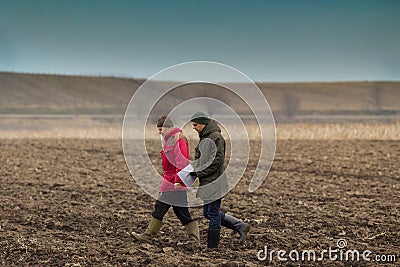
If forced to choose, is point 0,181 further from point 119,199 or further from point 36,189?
point 119,199

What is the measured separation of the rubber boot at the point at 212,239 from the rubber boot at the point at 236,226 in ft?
0.92

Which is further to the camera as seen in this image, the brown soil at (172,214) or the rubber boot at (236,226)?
the rubber boot at (236,226)

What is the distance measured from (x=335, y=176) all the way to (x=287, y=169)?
1750 mm

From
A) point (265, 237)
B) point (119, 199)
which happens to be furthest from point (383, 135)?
point (265, 237)

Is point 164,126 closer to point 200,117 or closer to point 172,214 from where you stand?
point 200,117

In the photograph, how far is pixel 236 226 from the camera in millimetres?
7105

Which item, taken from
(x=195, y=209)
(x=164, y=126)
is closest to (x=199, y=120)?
(x=164, y=126)

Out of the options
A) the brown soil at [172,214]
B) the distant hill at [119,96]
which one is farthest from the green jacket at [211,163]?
the distant hill at [119,96]

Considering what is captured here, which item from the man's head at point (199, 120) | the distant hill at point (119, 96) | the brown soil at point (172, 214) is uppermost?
the distant hill at point (119, 96)

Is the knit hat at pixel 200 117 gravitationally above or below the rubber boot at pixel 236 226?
above

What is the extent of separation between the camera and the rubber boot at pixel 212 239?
678 centimetres

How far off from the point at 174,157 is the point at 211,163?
51cm

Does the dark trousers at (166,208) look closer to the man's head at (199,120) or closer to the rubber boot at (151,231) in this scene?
the rubber boot at (151,231)

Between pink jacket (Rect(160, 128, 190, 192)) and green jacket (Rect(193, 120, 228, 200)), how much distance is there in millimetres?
170
